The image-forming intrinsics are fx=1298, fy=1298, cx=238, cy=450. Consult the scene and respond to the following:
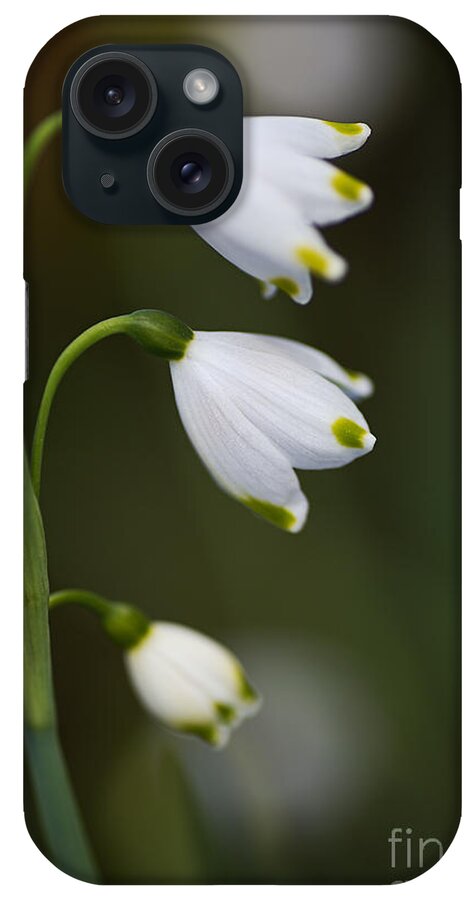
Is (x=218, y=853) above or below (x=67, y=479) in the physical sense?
below

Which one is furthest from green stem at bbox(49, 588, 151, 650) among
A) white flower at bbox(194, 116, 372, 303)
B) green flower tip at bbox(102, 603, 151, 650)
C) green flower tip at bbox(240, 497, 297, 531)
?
white flower at bbox(194, 116, 372, 303)

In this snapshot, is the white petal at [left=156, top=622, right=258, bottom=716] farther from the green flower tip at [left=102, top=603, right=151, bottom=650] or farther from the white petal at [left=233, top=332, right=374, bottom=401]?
the white petal at [left=233, top=332, right=374, bottom=401]

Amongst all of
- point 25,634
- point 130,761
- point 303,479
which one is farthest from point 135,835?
point 303,479

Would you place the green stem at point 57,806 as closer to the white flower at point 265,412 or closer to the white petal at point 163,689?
the white petal at point 163,689

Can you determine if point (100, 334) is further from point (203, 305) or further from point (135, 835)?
point (135, 835)

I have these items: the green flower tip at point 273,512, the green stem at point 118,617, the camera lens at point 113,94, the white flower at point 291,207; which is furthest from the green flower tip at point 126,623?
the camera lens at point 113,94

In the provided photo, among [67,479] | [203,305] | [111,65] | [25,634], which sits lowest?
[25,634]

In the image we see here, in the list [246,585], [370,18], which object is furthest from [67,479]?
[370,18]
